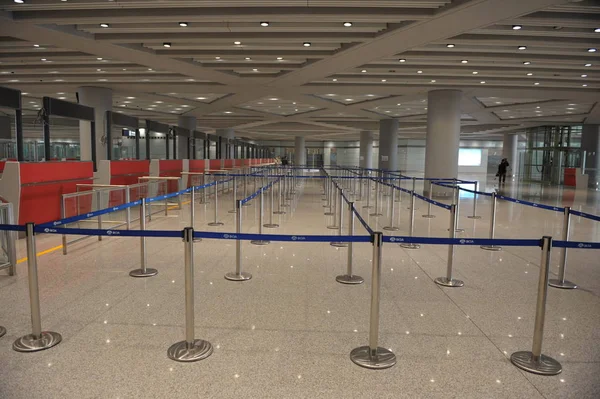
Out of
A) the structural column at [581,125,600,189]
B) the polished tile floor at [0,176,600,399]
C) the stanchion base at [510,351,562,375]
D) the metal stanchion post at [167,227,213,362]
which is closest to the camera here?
the polished tile floor at [0,176,600,399]

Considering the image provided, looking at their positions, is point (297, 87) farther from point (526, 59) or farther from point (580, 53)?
point (580, 53)

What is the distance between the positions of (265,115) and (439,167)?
16457mm

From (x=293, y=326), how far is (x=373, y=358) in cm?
96

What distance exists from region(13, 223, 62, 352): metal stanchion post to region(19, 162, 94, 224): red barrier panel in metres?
4.63

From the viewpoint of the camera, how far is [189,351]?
356cm

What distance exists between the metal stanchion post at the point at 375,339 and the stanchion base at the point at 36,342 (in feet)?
8.77

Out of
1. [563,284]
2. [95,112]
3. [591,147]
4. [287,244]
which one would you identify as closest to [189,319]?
[287,244]

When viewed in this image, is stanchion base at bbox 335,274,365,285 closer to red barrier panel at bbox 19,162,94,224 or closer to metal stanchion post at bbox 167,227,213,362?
metal stanchion post at bbox 167,227,213,362

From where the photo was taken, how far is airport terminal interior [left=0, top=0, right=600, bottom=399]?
3402mm

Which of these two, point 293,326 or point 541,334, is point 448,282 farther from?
point 293,326

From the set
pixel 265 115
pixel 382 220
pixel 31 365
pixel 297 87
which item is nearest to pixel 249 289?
pixel 31 365

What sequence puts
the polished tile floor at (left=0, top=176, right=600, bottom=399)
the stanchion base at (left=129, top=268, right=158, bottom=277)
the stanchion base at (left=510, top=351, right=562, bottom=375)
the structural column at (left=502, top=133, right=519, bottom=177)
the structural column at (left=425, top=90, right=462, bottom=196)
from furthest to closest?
1. the structural column at (left=502, top=133, right=519, bottom=177)
2. the structural column at (left=425, top=90, right=462, bottom=196)
3. the stanchion base at (left=129, top=268, right=158, bottom=277)
4. the stanchion base at (left=510, top=351, right=562, bottom=375)
5. the polished tile floor at (left=0, top=176, right=600, bottom=399)

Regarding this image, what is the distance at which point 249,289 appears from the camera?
210 inches

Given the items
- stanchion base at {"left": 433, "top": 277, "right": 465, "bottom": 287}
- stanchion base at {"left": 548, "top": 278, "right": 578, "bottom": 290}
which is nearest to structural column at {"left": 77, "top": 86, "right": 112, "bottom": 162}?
stanchion base at {"left": 433, "top": 277, "right": 465, "bottom": 287}
